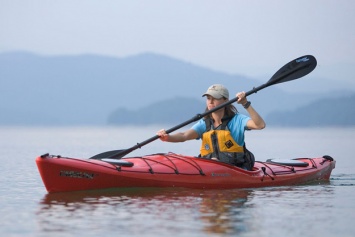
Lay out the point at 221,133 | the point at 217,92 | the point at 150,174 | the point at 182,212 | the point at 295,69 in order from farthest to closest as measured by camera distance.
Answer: the point at 295,69 < the point at 217,92 < the point at 221,133 < the point at 150,174 < the point at 182,212

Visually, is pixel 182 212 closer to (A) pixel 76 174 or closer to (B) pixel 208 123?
(A) pixel 76 174

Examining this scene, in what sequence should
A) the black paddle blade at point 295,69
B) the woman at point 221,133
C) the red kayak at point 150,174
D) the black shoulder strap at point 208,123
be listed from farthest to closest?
the black paddle blade at point 295,69, the black shoulder strap at point 208,123, the woman at point 221,133, the red kayak at point 150,174

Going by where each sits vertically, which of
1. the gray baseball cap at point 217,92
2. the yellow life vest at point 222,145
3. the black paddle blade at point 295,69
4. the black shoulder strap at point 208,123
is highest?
the black paddle blade at point 295,69

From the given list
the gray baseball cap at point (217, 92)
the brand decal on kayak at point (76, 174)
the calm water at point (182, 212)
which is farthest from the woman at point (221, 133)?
the brand decal on kayak at point (76, 174)

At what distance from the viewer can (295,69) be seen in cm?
1232

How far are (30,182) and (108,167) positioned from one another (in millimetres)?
4092

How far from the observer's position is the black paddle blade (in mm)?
12219

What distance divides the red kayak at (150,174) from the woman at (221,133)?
0.60 feet

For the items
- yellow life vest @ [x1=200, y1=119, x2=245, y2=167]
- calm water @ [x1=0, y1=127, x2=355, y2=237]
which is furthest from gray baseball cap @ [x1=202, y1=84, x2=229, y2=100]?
calm water @ [x1=0, y1=127, x2=355, y2=237]

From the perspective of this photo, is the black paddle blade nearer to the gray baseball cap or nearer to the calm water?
the gray baseball cap

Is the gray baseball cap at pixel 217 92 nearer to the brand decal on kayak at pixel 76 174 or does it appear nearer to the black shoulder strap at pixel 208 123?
the black shoulder strap at pixel 208 123

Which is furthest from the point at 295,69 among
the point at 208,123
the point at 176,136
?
the point at 176,136

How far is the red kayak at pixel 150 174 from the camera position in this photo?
10.4 m

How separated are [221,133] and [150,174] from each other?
1.13 metres
